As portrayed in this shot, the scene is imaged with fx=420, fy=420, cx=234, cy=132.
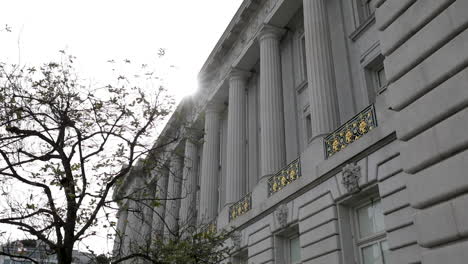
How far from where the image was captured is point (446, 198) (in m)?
5.64

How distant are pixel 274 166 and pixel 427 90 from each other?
455 inches

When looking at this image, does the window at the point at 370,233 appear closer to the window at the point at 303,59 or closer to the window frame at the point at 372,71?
the window frame at the point at 372,71

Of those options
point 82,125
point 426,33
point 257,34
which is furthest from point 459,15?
point 257,34

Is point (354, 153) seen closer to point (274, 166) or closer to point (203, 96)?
point (274, 166)

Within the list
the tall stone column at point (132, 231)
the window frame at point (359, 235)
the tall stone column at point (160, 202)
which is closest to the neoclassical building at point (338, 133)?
the window frame at point (359, 235)

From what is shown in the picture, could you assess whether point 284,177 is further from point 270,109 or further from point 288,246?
point 270,109

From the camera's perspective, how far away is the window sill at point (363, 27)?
15.0m

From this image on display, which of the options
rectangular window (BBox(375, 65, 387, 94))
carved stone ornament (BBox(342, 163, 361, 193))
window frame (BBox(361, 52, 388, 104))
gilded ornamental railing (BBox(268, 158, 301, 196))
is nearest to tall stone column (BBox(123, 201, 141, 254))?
gilded ornamental railing (BBox(268, 158, 301, 196))

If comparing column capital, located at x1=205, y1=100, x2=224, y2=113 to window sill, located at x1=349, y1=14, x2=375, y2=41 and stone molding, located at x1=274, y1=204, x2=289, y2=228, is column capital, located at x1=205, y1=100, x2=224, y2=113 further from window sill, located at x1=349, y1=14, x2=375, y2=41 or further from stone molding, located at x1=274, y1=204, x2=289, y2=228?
stone molding, located at x1=274, y1=204, x2=289, y2=228

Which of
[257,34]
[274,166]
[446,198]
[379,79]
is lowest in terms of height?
[446,198]

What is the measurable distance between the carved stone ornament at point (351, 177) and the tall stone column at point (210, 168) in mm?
Answer: 12453

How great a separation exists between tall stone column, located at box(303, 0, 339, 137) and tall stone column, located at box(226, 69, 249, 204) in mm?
7445

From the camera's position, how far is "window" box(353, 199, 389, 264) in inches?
434

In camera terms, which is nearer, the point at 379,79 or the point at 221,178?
the point at 379,79
